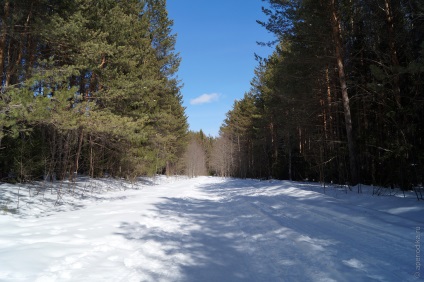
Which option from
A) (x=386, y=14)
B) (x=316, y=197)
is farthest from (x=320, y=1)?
(x=316, y=197)

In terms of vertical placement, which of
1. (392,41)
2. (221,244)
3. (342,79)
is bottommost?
(221,244)

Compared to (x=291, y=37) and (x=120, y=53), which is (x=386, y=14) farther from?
(x=120, y=53)

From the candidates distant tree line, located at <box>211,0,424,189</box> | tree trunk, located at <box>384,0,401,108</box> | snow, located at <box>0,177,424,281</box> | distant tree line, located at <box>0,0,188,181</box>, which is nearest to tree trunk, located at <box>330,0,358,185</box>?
distant tree line, located at <box>211,0,424,189</box>

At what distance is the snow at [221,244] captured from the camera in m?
3.56

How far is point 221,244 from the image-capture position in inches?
198

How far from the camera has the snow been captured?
3557mm

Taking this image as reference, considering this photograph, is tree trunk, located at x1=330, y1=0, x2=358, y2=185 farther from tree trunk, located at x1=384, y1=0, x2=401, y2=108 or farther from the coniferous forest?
tree trunk, located at x1=384, y1=0, x2=401, y2=108

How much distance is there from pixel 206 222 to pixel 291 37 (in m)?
10.9

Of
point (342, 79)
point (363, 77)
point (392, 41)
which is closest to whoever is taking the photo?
point (392, 41)

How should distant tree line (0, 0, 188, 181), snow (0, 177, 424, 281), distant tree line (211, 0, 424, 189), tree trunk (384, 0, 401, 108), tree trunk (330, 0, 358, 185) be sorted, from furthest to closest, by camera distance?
tree trunk (330, 0, 358, 185), tree trunk (384, 0, 401, 108), distant tree line (211, 0, 424, 189), distant tree line (0, 0, 188, 181), snow (0, 177, 424, 281)

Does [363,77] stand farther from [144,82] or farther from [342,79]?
[144,82]

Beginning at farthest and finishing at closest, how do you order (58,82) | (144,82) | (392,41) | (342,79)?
(144,82) → (342,79) → (392,41) → (58,82)

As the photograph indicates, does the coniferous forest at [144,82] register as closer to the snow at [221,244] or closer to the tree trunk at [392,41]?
the tree trunk at [392,41]

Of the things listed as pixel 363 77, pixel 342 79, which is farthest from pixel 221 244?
pixel 363 77
